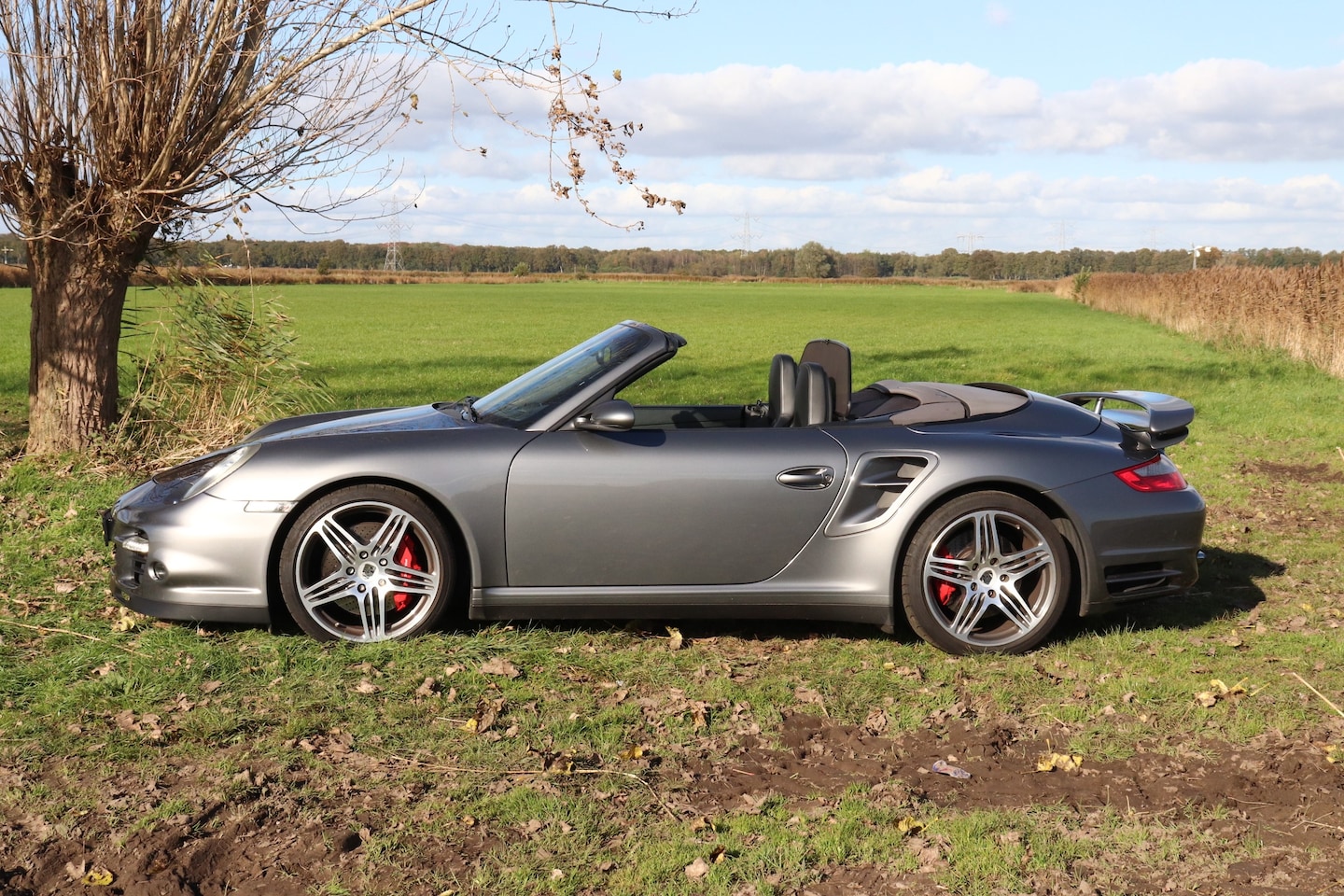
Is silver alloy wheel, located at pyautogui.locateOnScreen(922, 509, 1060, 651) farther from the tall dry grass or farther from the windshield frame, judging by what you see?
the tall dry grass

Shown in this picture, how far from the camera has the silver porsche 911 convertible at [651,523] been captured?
5.06m

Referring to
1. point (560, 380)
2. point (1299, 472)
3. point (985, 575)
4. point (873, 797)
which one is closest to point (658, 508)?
point (560, 380)

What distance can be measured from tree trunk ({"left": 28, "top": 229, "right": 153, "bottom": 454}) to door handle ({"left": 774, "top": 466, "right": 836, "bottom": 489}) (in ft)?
22.1

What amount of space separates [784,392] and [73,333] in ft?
22.6

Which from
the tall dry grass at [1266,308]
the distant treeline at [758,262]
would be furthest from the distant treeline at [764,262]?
the tall dry grass at [1266,308]

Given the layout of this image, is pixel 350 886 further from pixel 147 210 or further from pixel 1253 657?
pixel 147 210

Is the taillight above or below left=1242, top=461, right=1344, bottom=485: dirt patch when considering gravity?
above

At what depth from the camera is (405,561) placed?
5.19m

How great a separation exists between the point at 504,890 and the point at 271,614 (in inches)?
92.2

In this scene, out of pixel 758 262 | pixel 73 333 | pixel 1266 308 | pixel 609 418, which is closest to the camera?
pixel 609 418

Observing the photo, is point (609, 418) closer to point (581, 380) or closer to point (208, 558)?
point (581, 380)

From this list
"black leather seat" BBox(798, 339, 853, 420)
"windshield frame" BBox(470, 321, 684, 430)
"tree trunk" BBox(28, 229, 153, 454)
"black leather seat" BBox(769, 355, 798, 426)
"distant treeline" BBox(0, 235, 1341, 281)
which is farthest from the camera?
"distant treeline" BBox(0, 235, 1341, 281)

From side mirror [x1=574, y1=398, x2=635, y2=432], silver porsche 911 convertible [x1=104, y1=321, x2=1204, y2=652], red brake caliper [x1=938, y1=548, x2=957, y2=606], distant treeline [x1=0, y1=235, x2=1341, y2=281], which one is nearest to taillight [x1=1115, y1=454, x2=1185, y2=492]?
silver porsche 911 convertible [x1=104, y1=321, x2=1204, y2=652]

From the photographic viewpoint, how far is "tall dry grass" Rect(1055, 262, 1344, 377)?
70.4 ft
